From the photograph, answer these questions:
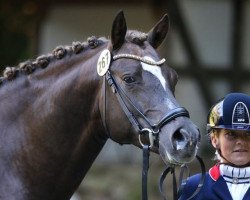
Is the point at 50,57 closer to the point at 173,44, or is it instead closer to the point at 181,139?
the point at 181,139

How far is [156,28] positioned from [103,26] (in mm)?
8256

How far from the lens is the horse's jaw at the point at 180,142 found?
184 inches

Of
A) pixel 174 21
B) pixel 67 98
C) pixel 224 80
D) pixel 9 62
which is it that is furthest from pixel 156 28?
pixel 224 80

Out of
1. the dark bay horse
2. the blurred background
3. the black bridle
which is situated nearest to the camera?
the black bridle

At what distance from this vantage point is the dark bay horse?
4.91 m

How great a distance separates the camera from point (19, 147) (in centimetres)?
511

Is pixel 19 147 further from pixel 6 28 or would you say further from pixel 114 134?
pixel 6 28

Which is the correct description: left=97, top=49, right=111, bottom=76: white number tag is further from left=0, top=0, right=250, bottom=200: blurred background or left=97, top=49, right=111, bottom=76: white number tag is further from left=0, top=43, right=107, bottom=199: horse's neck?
left=0, top=0, right=250, bottom=200: blurred background

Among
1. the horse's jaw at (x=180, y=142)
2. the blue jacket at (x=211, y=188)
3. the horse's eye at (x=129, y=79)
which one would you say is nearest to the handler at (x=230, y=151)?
the blue jacket at (x=211, y=188)

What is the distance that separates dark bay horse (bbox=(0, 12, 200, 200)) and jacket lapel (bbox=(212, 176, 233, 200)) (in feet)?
1.14

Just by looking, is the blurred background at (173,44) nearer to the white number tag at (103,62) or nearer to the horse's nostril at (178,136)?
the white number tag at (103,62)

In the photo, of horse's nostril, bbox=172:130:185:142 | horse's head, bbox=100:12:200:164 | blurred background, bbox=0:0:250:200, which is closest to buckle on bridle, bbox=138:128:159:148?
horse's head, bbox=100:12:200:164

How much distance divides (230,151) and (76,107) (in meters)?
0.90

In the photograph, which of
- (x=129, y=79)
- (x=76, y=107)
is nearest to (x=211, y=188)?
(x=129, y=79)
